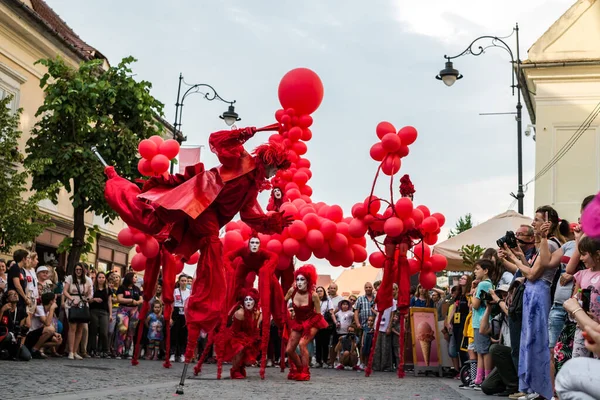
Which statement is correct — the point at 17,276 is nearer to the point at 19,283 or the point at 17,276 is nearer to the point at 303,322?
the point at 19,283

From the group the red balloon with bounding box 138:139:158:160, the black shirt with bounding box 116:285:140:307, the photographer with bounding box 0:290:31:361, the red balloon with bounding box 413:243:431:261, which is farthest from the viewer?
the black shirt with bounding box 116:285:140:307

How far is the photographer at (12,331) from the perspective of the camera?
12203 millimetres

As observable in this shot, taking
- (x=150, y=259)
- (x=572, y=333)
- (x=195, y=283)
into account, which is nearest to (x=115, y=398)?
(x=195, y=283)

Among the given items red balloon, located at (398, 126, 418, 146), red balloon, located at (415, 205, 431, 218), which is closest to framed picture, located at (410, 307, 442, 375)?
red balloon, located at (415, 205, 431, 218)

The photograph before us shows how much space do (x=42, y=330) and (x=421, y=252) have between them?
6.72 meters

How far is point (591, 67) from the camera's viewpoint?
27.0 m

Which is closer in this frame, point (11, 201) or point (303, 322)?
point (303, 322)

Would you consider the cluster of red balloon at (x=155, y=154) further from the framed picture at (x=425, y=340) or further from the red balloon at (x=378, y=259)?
the framed picture at (x=425, y=340)

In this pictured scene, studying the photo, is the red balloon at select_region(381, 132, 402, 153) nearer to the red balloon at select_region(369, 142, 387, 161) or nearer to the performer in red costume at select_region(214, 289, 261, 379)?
the red balloon at select_region(369, 142, 387, 161)

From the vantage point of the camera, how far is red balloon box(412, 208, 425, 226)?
13.7 m

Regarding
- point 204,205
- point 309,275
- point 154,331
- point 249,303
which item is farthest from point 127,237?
point 204,205

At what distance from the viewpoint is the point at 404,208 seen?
44.1 ft

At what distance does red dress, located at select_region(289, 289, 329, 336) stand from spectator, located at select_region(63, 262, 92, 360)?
15.6 ft

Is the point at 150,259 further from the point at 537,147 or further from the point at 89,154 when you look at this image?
the point at 537,147
